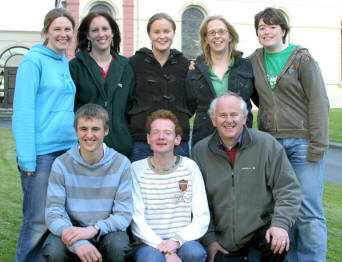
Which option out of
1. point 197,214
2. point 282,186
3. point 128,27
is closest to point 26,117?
point 197,214

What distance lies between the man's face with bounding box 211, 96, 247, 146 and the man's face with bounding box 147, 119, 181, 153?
421 mm

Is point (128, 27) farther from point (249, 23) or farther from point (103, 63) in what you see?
point (103, 63)

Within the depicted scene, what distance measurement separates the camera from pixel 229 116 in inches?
144

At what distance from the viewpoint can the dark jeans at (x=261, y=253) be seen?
3.49m

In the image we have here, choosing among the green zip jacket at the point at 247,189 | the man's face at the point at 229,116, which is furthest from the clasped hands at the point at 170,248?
the man's face at the point at 229,116

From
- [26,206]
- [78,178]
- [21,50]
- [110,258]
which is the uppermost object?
[21,50]

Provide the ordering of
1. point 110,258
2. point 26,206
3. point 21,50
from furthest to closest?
1. point 21,50
2. point 26,206
3. point 110,258

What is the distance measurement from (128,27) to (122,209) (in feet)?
70.8

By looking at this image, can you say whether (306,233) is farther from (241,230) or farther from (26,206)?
(26,206)

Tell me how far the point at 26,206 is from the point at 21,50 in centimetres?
2753

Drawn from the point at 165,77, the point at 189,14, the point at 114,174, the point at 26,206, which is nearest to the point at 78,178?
the point at 114,174

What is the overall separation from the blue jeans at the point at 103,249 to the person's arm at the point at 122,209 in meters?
0.06

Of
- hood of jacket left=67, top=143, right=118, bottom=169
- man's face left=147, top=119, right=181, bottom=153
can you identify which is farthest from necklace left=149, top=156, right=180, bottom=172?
hood of jacket left=67, top=143, right=118, bottom=169

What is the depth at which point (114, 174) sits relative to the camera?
3.51 m
